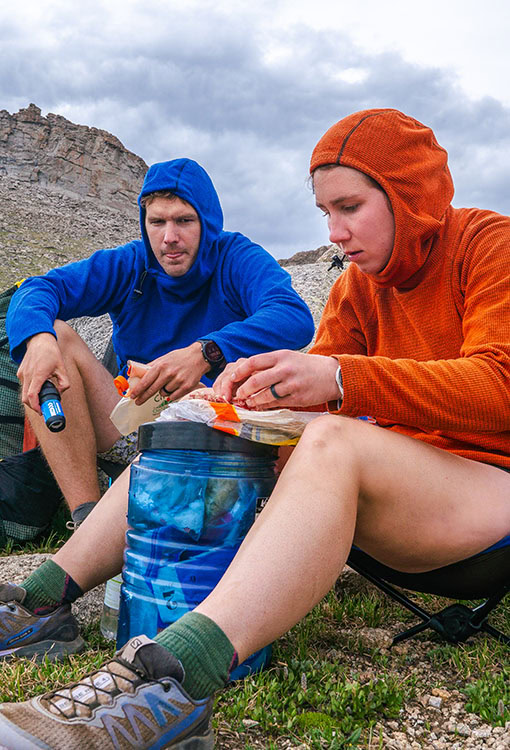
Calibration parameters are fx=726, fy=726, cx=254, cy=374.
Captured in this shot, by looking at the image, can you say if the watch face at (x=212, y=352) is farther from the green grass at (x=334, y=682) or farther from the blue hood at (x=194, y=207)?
the green grass at (x=334, y=682)

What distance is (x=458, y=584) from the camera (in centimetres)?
223

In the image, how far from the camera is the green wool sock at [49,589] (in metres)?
2.49

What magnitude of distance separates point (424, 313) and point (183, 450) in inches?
37.1

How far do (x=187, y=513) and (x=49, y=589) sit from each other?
27.2 inches

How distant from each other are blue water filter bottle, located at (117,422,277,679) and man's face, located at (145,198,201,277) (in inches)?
61.7

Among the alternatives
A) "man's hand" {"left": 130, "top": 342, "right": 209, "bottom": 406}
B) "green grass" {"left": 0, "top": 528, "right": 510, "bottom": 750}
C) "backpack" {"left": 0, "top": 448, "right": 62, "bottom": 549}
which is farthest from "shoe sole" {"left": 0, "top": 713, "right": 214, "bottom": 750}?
"backpack" {"left": 0, "top": 448, "right": 62, "bottom": 549}

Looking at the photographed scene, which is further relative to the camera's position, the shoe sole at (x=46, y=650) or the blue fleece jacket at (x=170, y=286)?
the blue fleece jacket at (x=170, y=286)

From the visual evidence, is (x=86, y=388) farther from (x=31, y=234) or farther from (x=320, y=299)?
(x=31, y=234)

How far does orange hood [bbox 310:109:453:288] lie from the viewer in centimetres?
232

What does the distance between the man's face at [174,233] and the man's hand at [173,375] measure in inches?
28.5

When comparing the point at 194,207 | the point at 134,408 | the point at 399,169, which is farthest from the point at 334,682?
the point at 194,207

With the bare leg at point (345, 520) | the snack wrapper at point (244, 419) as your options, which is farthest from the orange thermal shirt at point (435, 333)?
the snack wrapper at point (244, 419)

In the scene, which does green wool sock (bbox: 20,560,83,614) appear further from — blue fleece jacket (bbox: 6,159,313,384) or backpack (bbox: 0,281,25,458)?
backpack (bbox: 0,281,25,458)

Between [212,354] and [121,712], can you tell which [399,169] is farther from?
[121,712]
